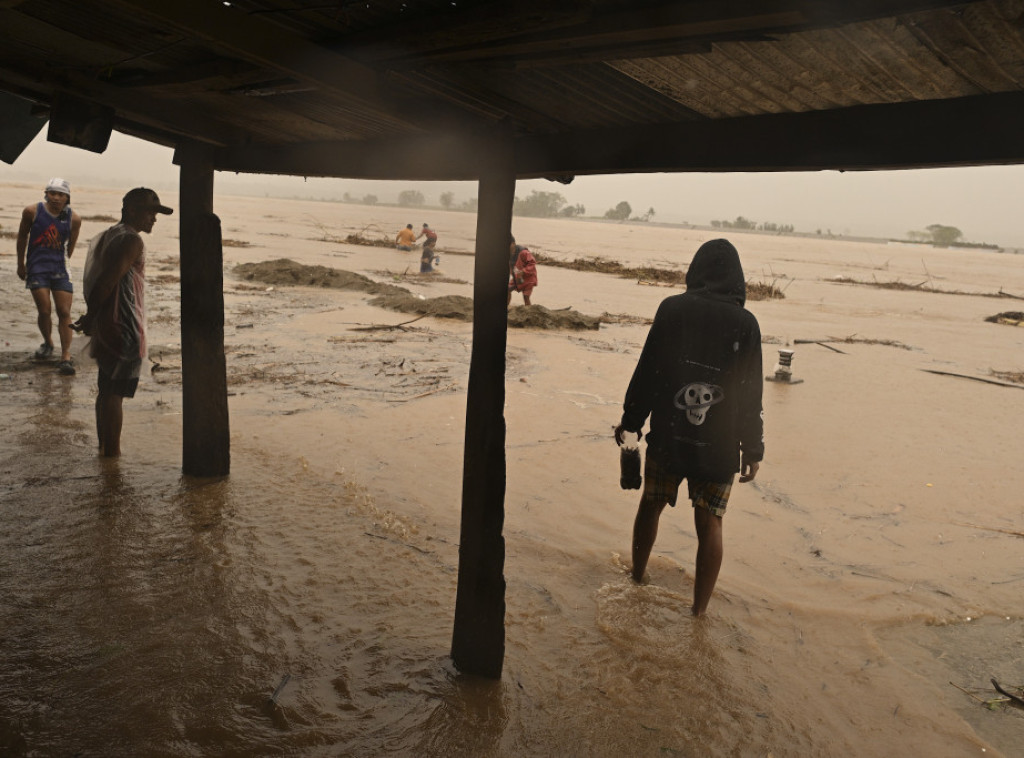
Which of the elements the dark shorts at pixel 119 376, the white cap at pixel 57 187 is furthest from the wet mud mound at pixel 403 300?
the dark shorts at pixel 119 376

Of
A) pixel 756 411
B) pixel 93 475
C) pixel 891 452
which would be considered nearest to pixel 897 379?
pixel 891 452

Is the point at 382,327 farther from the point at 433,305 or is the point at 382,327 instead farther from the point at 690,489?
the point at 690,489

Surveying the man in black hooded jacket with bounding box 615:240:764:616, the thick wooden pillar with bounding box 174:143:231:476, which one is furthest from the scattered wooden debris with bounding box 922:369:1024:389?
the thick wooden pillar with bounding box 174:143:231:476

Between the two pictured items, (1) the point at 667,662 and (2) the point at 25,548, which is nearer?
(1) the point at 667,662

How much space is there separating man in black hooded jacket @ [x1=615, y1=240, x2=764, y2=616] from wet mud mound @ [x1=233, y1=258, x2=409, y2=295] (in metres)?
12.8

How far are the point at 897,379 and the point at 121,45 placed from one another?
38.1 feet

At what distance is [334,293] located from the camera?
52.1ft

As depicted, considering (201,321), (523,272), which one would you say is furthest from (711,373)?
(523,272)

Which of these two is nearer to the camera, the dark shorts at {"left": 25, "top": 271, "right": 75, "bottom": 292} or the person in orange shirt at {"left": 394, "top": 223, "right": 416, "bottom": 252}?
the dark shorts at {"left": 25, "top": 271, "right": 75, "bottom": 292}

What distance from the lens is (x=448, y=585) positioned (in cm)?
429

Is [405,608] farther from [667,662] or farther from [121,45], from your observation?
[121,45]

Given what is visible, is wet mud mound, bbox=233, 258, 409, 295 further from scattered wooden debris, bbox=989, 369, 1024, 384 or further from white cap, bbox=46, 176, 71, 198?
scattered wooden debris, bbox=989, 369, 1024, 384

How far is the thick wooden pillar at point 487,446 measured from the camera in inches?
124

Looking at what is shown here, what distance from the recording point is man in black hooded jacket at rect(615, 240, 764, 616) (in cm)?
365
